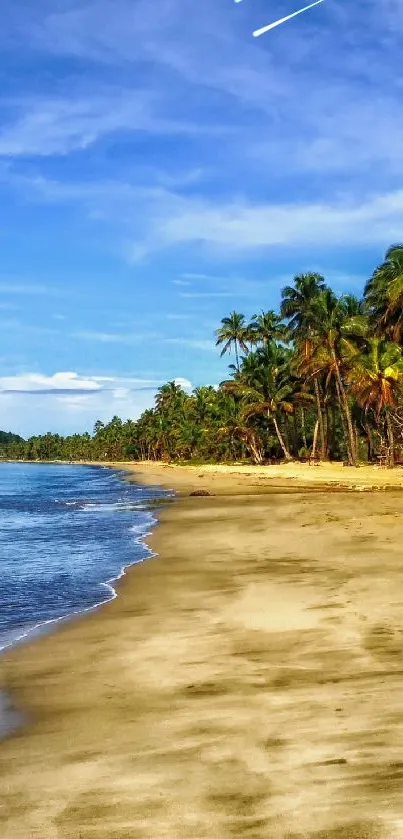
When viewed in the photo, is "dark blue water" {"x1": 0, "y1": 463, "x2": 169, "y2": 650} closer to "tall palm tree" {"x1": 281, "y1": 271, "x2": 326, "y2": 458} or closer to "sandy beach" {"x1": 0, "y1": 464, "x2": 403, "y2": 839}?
"sandy beach" {"x1": 0, "y1": 464, "x2": 403, "y2": 839}

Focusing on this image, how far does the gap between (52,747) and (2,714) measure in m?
1.25

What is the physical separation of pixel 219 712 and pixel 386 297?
47595mm

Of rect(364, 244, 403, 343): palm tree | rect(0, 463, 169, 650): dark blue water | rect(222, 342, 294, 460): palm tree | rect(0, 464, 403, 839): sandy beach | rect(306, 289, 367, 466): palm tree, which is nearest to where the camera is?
rect(0, 464, 403, 839): sandy beach

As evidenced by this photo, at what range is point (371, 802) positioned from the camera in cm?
464

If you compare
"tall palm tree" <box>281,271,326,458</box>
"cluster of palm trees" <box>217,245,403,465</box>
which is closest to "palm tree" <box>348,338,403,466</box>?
"cluster of palm trees" <box>217,245,403,465</box>

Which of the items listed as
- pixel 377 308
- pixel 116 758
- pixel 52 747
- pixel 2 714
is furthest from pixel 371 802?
pixel 377 308

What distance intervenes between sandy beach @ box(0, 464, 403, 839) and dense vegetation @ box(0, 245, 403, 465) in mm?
35234

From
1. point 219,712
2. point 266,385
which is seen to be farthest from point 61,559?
point 266,385

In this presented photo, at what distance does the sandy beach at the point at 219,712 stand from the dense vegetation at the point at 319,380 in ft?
116

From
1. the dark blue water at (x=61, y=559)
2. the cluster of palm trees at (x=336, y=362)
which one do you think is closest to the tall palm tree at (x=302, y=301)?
the cluster of palm trees at (x=336, y=362)

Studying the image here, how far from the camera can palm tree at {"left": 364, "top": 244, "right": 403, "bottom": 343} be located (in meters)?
49.7

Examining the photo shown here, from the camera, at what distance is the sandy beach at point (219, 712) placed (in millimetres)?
4676

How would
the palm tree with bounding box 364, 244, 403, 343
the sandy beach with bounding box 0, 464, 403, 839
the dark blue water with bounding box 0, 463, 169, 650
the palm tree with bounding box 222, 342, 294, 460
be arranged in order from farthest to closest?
the palm tree with bounding box 222, 342, 294, 460
the palm tree with bounding box 364, 244, 403, 343
the dark blue water with bounding box 0, 463, 169, 650
the sandy beach with bounding box 0, 464, 403, 839

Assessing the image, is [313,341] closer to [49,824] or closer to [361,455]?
[361,455]
